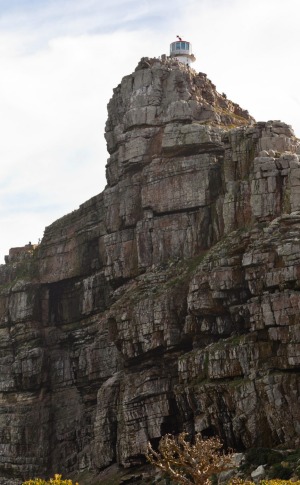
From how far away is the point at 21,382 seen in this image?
164m

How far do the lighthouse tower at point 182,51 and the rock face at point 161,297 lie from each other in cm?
1024

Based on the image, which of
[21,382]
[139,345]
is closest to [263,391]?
[139,345]

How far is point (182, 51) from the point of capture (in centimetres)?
16638

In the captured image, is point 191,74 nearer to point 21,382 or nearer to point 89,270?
point 89,270

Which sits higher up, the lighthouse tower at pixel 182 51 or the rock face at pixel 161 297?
the lighthouse tower at pixel 182 51

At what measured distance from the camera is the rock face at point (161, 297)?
120 meters

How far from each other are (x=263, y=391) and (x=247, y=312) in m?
10.2

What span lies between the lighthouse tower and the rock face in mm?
10241

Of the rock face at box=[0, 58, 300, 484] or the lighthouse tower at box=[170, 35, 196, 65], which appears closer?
the rock face at box=[0, 58, 300, 484]

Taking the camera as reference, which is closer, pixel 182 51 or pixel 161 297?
pixel 161 297

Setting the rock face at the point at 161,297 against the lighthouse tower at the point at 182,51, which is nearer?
the rock face at the point at 161,297

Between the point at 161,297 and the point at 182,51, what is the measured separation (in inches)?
1839

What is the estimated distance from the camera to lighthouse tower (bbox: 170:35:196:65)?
165375 mm

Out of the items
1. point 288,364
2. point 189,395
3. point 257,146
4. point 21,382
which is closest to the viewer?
point 288,364
